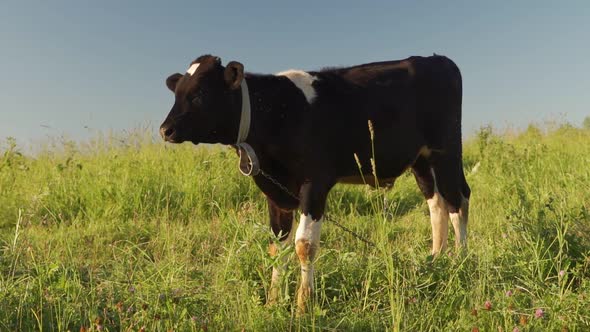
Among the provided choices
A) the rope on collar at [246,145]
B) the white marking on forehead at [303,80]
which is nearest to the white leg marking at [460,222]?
the white marking on forehead at [303,80]

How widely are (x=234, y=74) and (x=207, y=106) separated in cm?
29

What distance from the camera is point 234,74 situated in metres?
3.12

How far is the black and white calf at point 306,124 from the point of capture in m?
3.07

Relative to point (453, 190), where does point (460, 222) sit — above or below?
below

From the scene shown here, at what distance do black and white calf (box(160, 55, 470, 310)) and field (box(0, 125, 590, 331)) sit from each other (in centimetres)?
30

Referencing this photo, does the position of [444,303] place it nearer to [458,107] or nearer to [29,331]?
[29,331]

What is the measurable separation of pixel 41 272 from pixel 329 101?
215 cm

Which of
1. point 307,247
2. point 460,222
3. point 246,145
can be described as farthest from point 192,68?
point 460,222

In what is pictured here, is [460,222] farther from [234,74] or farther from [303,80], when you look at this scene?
[234,74]

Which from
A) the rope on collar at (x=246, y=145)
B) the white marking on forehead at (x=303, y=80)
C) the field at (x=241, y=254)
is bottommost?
the field at (x=241, y=254)

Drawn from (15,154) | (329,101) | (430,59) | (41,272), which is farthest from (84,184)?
(430,59)

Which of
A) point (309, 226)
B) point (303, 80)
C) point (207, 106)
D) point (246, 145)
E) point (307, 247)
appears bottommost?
point (307, 247)

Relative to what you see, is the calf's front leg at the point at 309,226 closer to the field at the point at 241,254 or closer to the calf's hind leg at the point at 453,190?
the field at the point at 241,254

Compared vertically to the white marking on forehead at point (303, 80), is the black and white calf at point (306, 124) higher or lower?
lower
